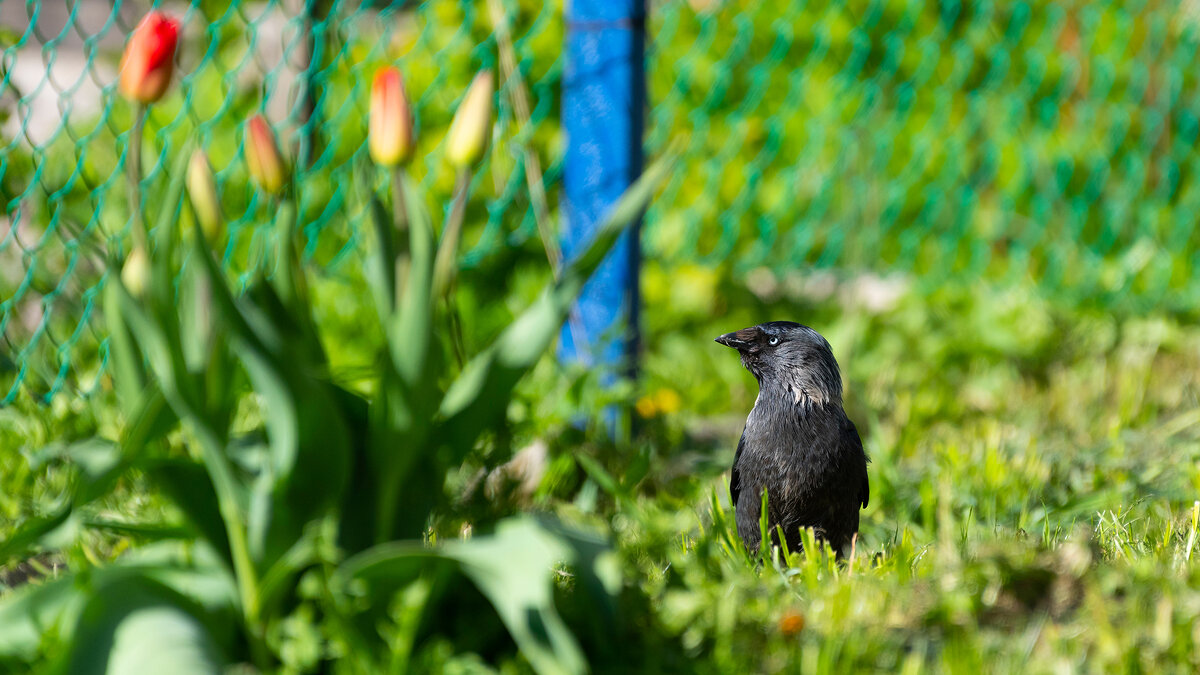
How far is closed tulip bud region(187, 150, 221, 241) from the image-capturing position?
4.53ft

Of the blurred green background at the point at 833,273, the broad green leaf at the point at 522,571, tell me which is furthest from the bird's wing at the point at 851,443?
the broad green leaf at the point at 522,571

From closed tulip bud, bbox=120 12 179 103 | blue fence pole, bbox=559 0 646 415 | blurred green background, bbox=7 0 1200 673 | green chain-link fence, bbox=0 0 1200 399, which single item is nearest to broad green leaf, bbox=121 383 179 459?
blurred green background, bbox=7 0 1200 673

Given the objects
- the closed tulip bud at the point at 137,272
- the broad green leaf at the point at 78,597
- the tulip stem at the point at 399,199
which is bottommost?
the broad green leaf at the point at 78,597

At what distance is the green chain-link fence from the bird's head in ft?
6.31

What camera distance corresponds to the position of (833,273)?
4.09 meters

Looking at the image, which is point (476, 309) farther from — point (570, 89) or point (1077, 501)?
point (1077, 501)

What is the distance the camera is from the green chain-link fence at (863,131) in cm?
390

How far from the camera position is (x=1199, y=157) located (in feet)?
15.6

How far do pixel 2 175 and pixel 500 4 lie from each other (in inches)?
52.9

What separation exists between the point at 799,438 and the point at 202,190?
35.6 inches

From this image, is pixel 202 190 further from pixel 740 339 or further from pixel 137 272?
pixel 740 339

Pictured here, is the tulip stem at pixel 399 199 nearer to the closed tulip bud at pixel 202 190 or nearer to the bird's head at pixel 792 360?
the closed tulip bud at pixel 202 190

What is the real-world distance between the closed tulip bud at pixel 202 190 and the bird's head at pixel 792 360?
73cm

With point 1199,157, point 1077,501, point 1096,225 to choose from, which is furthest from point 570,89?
point 1199,157
